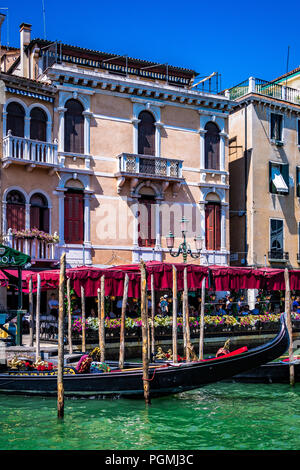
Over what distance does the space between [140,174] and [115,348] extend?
7200mm

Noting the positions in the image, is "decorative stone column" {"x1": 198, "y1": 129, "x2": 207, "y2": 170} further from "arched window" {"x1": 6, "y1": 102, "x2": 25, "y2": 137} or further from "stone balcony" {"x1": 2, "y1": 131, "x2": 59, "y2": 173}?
"arched window" {"x1": 6, "y1": 102, "x2": 25, "y2": 137}

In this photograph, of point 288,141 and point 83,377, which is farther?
point 288,141

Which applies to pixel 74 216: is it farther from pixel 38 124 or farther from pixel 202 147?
pixel 202 147

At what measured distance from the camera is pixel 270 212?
90.2ft

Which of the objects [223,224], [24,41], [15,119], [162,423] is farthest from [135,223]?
[162,423]

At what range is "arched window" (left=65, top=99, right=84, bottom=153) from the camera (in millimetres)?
22781

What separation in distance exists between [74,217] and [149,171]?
11.5 ft

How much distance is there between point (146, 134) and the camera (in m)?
24.5

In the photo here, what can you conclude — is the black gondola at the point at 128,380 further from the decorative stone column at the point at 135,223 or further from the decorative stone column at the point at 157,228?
the decorative stone column at the point at 157,228

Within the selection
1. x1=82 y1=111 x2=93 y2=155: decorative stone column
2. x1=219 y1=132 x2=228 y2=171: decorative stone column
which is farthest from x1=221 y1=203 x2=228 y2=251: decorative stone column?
x1=82 y1=111 x2=93 y2=155: decorative stone column

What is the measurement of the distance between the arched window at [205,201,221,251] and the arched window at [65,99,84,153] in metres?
5.96
